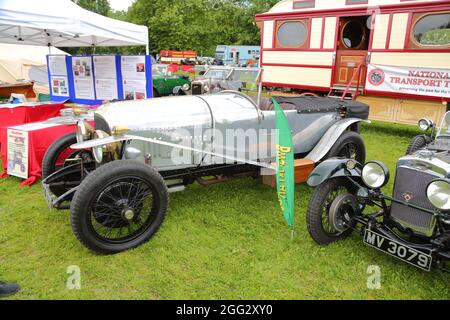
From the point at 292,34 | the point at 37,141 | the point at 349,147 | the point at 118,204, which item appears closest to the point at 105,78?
the point at 37,141

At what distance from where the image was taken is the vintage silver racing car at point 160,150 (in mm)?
2898

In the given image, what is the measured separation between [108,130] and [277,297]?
214cm

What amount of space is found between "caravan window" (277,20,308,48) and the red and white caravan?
23 mm

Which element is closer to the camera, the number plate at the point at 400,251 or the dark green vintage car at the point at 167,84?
the number plate at the point at 400,251

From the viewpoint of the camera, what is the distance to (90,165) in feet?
12.1

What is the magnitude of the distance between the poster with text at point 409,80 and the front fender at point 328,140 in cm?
320

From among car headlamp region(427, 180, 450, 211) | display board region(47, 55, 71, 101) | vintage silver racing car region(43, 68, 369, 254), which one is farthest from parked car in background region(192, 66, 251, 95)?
display board region(47, 55, 71, 101)

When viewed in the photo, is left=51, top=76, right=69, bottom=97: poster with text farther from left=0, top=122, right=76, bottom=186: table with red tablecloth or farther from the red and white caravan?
the red and white caravan

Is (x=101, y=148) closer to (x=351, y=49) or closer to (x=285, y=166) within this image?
(x=285, y=166)

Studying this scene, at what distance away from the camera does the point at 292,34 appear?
8.75m

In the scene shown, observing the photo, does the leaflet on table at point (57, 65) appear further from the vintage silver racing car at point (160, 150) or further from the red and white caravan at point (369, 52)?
the red and white caravan at point (369, 52)

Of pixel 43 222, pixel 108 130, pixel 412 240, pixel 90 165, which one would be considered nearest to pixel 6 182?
pixel 43 222

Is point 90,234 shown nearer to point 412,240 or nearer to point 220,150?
point 220,150

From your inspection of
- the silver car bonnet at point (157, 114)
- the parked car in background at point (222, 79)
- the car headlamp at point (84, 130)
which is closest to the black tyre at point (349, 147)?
the parked car in background at point (222, 79)
